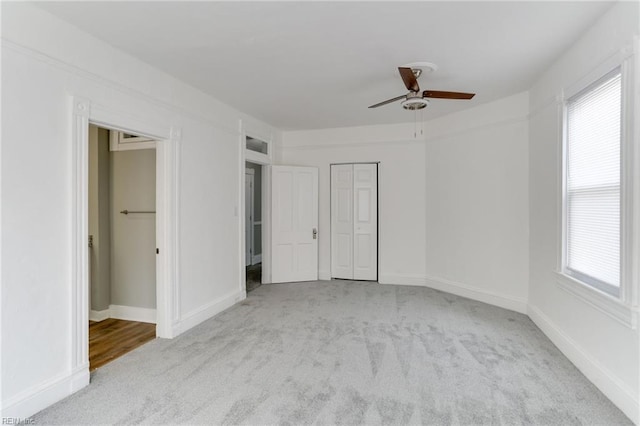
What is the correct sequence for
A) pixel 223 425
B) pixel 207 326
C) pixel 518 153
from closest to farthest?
pixel 223 425
pixel 207 326
pixel 518 153

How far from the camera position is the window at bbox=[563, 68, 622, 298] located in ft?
7.63

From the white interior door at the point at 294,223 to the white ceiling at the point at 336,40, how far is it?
1.88 meters

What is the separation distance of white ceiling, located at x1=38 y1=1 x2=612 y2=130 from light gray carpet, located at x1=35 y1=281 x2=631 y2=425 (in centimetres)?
262

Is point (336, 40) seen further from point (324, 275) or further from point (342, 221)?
point (324, 275)

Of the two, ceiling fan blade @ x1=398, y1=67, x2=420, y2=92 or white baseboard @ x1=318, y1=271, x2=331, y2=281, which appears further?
white baseboard @ x1=318, y1=271, x2=331, y2=281

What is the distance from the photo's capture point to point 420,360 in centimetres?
282

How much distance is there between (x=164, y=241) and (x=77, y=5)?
2.02m

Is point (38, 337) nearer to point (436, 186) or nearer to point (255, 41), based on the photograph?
point (255, 41)

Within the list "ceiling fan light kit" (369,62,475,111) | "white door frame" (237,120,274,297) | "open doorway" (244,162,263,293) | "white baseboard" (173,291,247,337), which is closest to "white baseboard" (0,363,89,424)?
"white baseboard" (173,291,247,337)

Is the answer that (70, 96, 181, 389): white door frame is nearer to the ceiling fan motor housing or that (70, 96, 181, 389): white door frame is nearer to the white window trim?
the ceiling fan motor housing

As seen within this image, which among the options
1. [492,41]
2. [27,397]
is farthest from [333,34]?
[27,397]

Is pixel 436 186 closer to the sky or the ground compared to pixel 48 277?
closer to the sky

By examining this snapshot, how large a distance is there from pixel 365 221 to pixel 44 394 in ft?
14.7

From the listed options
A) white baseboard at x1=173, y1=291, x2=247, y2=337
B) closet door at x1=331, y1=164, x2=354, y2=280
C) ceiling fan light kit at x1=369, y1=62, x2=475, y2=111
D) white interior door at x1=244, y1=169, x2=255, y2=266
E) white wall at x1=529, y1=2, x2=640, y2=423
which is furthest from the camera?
white interior door at x1=244, y1=169, x2=255, y2=266
